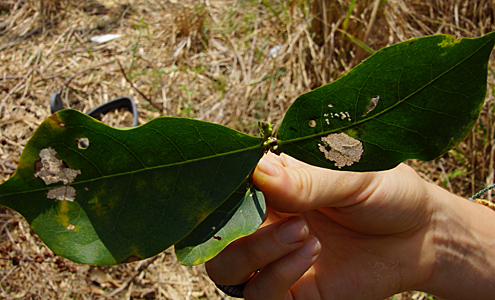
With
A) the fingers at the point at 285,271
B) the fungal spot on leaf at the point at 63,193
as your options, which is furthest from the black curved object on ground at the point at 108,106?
the fungal spot on leaf at the point at 63,193

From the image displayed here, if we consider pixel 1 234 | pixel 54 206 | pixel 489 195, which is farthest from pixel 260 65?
pixel 54 206

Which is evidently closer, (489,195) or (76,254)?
(76,254)

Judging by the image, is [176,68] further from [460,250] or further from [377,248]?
[460,250]

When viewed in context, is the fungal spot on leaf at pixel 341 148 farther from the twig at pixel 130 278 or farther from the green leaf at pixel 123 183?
the twig at pixel 130 278

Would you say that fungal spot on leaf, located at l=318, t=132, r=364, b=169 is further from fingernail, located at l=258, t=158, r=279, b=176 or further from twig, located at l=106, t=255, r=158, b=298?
twig, located at l=106, t=255, r=158, b=298

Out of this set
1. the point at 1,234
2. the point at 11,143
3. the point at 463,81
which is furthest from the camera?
the point at 11,143

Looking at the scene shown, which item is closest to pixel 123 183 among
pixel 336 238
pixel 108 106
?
pixel 336 238

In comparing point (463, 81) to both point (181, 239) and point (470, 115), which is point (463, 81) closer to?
point (470, 115)

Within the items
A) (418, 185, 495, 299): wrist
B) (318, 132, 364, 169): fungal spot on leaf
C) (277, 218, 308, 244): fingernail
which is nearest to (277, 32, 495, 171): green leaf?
(318, 132, 364, 169): fungal spot on leaf
